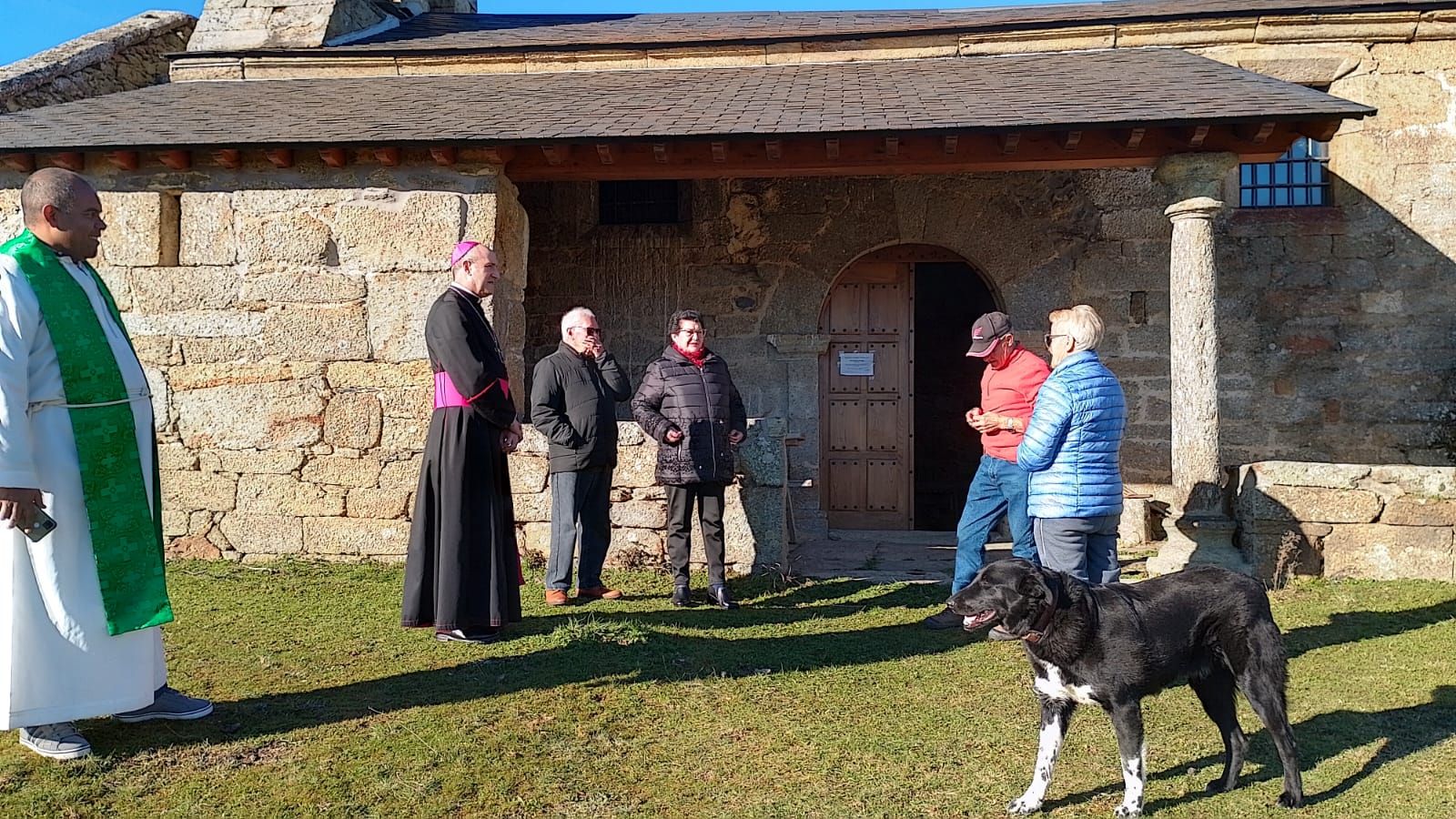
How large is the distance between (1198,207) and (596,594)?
415cm

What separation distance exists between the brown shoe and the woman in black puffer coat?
331 mm

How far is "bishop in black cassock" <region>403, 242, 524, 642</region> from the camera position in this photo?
4364mm

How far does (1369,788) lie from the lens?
321 centimetres

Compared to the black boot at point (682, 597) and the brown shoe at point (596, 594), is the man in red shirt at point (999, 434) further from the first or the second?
the brown shoe at point (596, 594)

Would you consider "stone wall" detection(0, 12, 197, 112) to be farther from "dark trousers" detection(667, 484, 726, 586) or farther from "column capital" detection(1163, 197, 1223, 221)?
"column capital" detection(1163, 197, 1223, 221)

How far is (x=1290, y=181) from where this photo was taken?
849 centimetres

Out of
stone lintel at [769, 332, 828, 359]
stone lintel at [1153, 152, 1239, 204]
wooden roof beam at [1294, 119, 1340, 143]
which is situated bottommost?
stone lintel at [769, 332, 828, 359]

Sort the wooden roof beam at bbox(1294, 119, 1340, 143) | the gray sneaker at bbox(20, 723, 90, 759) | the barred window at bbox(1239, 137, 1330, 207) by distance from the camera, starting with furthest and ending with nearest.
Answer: the barred window at bbox(1239, 137, 1330, 207), the wooden roof beam at bbox(1294, 119, 1340, 143), the gray sneaker at bbox(20, 723, 90, 759)

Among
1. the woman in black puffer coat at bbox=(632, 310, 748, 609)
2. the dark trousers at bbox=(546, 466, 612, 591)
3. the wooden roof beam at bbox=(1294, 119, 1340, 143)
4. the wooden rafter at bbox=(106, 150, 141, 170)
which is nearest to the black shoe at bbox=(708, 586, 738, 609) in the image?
the woman in black puffer coat at bbox=(632, 310, 748, 609)

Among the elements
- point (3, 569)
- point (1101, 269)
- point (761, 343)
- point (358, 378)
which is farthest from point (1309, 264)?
point (3, 569)

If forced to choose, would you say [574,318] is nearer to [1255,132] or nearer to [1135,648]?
[1135,648]

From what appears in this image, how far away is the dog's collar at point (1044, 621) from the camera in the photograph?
9.53 ft

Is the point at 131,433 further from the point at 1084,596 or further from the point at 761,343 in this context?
the point at 761,343

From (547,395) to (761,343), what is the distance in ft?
11.4
